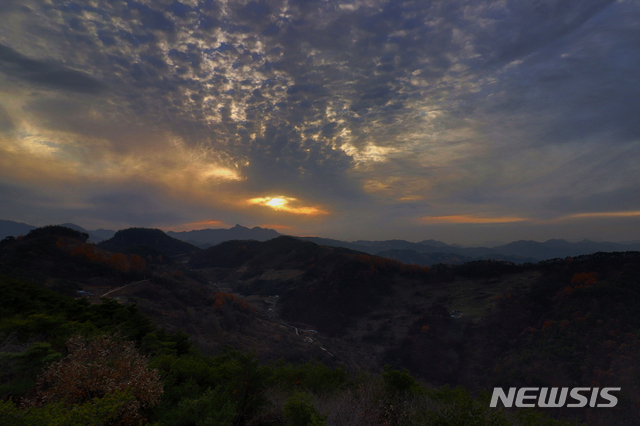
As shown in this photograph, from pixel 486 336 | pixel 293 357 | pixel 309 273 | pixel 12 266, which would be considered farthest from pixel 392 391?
pixel 309 273

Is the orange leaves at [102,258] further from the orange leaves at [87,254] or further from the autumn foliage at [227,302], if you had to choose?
the autumn foliage at [227,302]

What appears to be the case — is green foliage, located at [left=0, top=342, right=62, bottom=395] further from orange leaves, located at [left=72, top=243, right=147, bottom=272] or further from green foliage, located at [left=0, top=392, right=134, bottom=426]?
orange leaves, located at [left=72, top=243, right=147, bottom=272]

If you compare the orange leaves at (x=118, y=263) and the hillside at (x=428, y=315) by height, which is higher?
the orange leaves at (x=118, y=263)

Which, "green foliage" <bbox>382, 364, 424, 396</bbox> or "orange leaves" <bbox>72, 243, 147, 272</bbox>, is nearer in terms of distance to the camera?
"green foliage" <bbox>382, 364, 424, 396</bbox>

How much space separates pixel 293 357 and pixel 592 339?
5615 cm

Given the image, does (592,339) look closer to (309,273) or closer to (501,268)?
(501,268)

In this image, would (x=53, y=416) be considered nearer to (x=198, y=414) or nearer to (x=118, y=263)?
(x=198, y=414)

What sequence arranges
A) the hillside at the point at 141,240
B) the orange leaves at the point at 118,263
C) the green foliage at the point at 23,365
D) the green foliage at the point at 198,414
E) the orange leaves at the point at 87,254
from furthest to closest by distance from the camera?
the hillside at the point at 141,240
the orange leaves at the point at 118,263
the orange leaves at the point at 87,254
the green foliage at the point at 23,365
the green foliage at the point at 198,414

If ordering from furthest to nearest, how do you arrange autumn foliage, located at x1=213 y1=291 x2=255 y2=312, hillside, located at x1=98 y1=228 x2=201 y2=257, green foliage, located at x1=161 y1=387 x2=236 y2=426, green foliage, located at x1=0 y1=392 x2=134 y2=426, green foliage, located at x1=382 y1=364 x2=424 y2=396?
hillside, located at x1=98 y1=228 x2=201 y2=257 < autumn foliage, located at x1=213 y1=291 x2=255 y2=312 < green foliage, located at x1=382 y1=364 x2=424 y2=396 < green foliage, located at x1=161 y1=387 x2=236 y2=426 < green foliage, located at x1=0 y1=392 x2=134 y2=426

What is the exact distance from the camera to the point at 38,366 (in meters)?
11.2

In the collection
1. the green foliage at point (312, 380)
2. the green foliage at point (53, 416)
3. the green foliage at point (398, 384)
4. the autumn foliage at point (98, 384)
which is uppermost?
the green foliage at point (53, 416)
